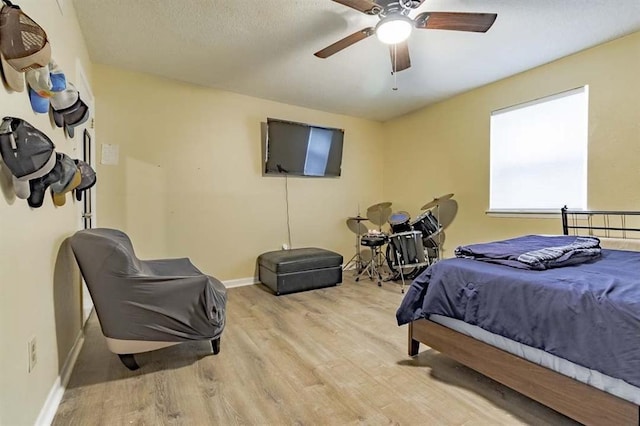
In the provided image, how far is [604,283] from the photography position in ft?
4.70

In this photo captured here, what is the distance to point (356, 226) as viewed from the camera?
17.0 feet

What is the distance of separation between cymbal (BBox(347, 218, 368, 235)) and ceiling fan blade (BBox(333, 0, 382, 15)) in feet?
11.1

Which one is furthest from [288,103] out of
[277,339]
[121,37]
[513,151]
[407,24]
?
[277,339]

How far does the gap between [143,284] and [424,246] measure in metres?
3.36

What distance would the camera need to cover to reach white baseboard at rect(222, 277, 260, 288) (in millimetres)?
4031

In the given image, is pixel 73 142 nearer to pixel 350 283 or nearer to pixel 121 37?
pixel 121 37

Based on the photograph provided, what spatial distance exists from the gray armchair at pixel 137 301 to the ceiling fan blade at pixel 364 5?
6.35 feet

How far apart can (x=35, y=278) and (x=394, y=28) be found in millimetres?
2482

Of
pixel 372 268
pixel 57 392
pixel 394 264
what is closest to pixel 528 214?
pixel 394 264

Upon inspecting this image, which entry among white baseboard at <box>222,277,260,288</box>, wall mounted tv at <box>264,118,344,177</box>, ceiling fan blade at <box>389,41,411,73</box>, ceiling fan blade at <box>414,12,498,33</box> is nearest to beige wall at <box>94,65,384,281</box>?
white baseboard at <box>222,277,260,288</box>

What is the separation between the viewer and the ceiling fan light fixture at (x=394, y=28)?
2.06 m

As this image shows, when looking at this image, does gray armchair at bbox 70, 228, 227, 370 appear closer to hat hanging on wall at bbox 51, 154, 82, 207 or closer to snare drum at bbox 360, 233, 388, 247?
hat hanging on wall at bbox 51, 154, 82, 207

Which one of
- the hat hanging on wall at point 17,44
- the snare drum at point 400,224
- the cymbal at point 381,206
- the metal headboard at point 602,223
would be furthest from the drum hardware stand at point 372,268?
the hat hanging on wall at point 17,44

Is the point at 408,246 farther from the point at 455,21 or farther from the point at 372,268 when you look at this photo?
the point at 455,21
